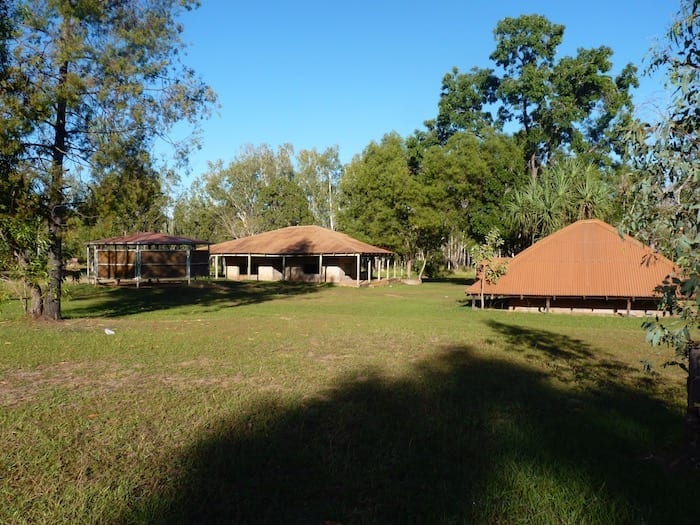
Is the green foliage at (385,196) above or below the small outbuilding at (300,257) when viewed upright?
above

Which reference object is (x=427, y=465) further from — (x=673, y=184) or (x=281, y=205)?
(x=281, y=205)

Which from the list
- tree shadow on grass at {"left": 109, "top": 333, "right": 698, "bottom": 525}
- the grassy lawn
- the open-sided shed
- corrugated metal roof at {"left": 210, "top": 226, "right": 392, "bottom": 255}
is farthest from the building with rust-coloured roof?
the open-sided shed

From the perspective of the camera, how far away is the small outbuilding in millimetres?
40534

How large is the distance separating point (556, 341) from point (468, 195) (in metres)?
27.6

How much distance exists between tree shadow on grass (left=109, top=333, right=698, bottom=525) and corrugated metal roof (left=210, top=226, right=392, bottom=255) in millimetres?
31498

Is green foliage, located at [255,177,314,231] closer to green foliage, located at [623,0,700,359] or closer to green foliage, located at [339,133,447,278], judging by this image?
green foliage, located at [339,133,447,278]

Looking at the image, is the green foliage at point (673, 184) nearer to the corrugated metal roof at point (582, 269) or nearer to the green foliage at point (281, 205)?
the corrugated metal roof at point (582, 269)

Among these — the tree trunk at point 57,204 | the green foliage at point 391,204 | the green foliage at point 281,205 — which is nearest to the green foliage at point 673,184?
the tree trunk at point 57,204

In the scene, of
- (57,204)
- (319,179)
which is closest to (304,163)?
(319,179)

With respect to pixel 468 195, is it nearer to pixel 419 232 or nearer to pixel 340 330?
pixel 419 232

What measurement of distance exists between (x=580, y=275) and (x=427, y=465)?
2075 cm

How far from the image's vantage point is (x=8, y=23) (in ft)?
44.9

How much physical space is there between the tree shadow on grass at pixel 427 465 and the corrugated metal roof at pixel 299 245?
31498 mm

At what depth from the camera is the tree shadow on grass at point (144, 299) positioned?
2066 cm
